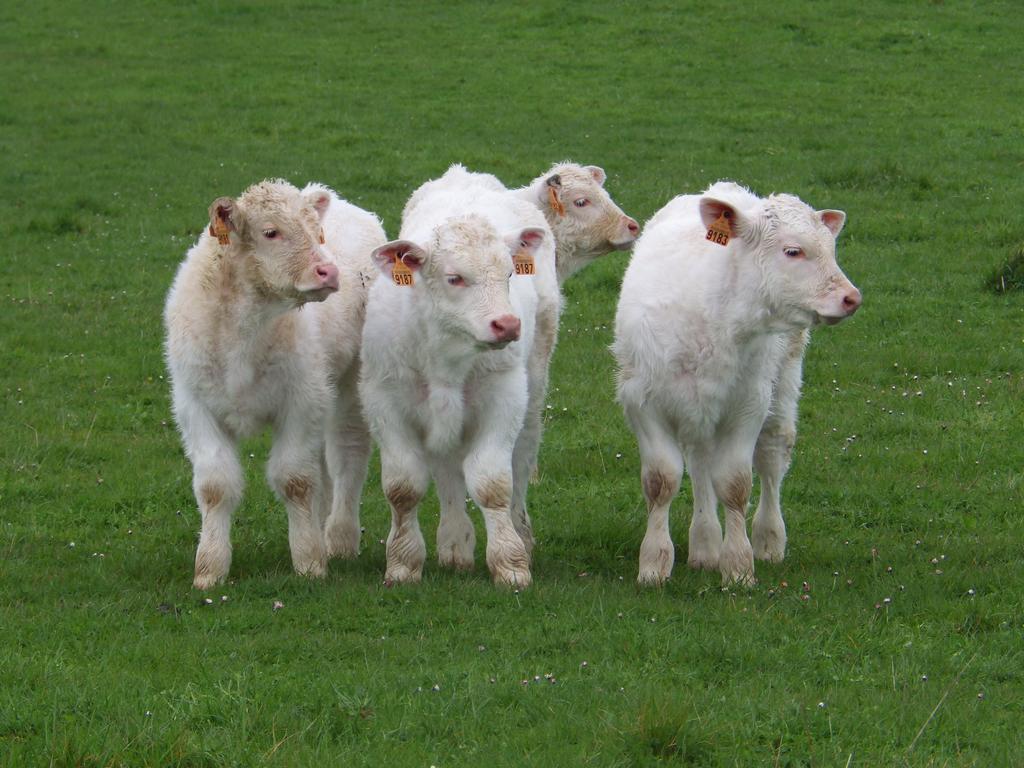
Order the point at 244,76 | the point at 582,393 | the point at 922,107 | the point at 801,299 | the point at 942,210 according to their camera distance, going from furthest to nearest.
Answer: the point at 244,76 → the point at 922,107 → the point at 942,210 → the point at 582,393 → the point at 801,299

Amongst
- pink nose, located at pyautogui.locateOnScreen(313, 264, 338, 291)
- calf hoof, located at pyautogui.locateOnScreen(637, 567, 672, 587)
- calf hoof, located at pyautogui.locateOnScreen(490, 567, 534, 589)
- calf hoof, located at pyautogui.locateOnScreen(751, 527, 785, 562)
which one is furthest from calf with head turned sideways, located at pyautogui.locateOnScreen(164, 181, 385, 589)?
calf hoof, located at pyautogui.locateOnScreen(751, 527, 785, 562)

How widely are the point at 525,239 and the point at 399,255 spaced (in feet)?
2.82

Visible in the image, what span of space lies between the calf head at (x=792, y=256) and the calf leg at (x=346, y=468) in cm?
257

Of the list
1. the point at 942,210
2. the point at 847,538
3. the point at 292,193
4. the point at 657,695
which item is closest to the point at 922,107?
the point at 942,210

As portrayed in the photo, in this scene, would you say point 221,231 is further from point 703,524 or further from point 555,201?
point 555,201

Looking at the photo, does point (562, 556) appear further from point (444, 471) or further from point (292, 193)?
point (292, 193)

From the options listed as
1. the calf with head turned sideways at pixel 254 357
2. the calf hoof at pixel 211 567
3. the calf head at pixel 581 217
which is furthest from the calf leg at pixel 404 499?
the calf head at pixel 581 217

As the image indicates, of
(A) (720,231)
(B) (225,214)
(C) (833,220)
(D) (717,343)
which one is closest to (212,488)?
(B) (225,214)

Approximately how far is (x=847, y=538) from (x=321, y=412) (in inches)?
137

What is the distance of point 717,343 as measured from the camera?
8836 millimetres

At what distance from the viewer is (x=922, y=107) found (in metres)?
24.5

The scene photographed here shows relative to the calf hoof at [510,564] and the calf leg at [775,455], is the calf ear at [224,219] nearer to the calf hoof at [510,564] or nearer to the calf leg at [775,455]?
the calf hoof at [510,564]

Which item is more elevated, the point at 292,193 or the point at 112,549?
the point at 292,193

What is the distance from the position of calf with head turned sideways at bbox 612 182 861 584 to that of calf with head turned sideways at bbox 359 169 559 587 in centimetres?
77
